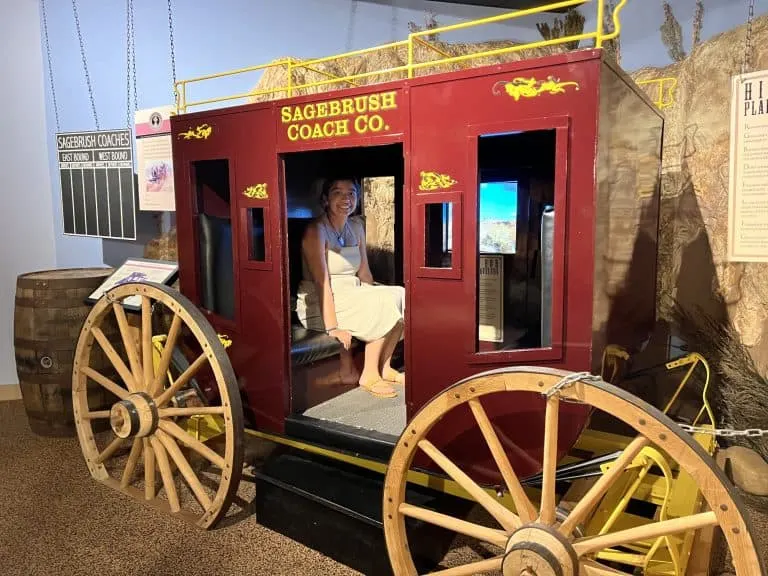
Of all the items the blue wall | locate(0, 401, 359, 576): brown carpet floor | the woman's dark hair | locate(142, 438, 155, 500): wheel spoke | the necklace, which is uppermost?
the blue wall

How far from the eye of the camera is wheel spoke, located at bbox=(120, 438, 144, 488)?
10.6 feet

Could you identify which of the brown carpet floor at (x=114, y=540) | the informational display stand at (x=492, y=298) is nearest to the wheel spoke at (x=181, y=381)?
the brown carpet floor at (x=114, y=540)

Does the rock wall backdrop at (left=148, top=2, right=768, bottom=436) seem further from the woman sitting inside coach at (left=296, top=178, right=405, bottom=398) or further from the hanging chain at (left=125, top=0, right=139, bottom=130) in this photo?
the hanging chain at (left=125, top=0, right=139, bottom=130)

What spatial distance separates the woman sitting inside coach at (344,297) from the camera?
3.62 metres

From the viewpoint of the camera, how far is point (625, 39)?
14.3ft

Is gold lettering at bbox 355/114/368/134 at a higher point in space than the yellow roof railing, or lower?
lower

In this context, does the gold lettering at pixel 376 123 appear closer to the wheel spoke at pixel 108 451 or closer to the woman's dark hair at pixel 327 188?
the woman's dark hair at pixel 327 188

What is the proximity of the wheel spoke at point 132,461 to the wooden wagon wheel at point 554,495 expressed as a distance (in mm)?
1690

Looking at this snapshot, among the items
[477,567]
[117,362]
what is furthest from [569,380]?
[117,362]

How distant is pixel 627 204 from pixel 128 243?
14.8ft

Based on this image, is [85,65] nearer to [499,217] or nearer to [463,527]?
[499,217]

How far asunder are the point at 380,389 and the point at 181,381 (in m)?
1.20

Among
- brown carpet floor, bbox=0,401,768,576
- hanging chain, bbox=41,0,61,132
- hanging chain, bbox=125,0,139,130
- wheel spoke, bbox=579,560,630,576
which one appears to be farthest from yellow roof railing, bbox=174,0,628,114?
hanging chain, bbox=41,0,61,132

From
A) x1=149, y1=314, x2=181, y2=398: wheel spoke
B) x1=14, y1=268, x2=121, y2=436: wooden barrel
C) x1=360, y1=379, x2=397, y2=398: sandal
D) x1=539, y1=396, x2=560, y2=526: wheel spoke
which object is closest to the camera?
x1=539, y1=396, x2=560, y2=526: wheel spoke
